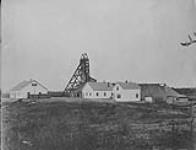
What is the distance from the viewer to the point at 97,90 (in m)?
1.36

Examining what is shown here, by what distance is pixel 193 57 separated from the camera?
149 centimetres

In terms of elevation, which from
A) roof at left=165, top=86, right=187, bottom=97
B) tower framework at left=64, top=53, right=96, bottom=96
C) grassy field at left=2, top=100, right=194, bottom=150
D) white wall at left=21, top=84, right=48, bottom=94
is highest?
tower framework at left=64, top=53, right=96, bottom=96

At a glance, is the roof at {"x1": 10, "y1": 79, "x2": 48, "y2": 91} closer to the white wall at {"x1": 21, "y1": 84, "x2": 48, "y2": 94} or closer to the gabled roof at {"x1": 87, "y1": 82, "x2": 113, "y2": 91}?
the white wall at {"x1": 21, "y1": 84, "x2": 48, "y2": 94}

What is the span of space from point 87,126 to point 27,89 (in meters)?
0.28

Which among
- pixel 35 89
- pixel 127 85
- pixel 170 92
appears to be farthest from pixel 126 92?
pixel 35 89

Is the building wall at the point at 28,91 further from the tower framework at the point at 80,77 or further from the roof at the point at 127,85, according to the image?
the roof at the point at 127,85

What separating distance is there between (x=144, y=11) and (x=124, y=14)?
0.27 feet

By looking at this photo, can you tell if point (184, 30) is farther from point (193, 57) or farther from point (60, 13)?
point (60, 13)

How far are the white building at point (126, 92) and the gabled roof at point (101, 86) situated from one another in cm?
2

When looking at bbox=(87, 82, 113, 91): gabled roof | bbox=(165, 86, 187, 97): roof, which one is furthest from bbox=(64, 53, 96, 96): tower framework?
bbox=(165, 86, 187, 97): roof

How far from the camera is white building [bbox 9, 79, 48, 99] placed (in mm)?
1359

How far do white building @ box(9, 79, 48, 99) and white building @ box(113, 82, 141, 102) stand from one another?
0.28 m

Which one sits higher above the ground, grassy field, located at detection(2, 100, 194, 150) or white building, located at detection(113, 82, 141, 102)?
white building, located at detection(113, 82, 141, 102)

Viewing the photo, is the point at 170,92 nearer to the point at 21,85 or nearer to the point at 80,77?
the point at 80,77
